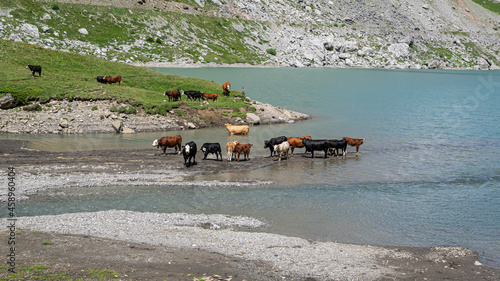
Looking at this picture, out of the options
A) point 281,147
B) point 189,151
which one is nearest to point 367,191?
point 281,147

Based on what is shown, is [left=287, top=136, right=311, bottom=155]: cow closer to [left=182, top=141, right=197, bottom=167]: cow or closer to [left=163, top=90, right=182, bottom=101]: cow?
[left=182, top=141, right=197, bottom=167]: cow

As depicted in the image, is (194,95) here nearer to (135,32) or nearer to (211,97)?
(211,97)

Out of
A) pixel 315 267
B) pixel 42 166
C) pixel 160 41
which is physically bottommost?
pixel 315 267

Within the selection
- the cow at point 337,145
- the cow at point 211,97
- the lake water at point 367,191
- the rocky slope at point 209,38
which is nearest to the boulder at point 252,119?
the lake water at point 367,191

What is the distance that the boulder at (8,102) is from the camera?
1695 inches

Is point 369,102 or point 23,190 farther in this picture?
point 369,102

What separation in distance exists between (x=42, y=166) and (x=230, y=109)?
28.7 meters

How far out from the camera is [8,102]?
43312 millimetres

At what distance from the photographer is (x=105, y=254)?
49.2ft

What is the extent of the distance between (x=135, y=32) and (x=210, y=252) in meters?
140

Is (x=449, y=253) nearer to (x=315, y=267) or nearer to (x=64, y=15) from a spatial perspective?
(x=315, y=267)

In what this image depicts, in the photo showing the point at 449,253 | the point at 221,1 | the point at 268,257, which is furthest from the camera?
the point at 221,1

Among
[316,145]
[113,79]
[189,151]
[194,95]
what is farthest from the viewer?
[113,79]

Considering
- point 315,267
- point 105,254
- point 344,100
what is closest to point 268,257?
point 315,267
